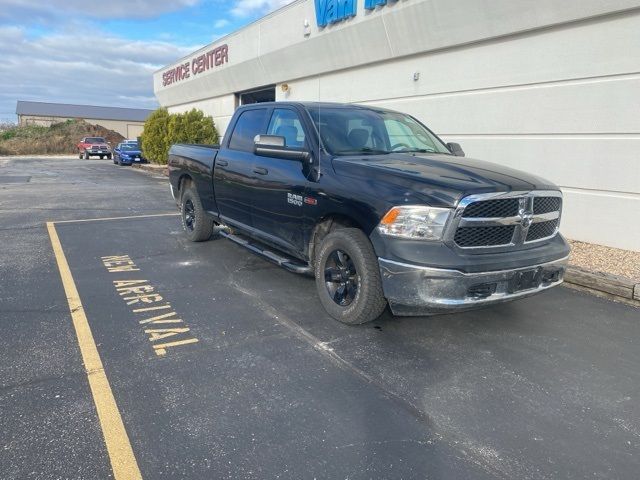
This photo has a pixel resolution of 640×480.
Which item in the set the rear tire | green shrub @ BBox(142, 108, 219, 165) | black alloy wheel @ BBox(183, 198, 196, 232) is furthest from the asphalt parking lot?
green shrub @ BBox(142, 108, 219, 165)

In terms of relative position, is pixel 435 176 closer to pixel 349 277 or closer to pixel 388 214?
pixel 388 214

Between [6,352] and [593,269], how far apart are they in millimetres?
6159

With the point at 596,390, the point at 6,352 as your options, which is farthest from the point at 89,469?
the point at 596,390

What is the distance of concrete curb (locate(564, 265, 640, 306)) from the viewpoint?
5.33 metres

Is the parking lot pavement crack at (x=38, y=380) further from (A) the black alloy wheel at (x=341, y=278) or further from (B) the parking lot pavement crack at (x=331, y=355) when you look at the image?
(A) the black alloy wheel at (x=341, y=278)

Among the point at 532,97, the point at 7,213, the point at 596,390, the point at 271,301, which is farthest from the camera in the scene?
the point at 7,213

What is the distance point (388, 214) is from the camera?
3.79 meters

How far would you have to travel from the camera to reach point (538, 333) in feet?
14.5

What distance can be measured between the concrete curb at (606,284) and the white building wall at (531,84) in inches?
69.6

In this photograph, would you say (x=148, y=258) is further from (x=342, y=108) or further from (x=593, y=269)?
(x=593, y=269)

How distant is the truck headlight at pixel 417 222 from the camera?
12.0ft

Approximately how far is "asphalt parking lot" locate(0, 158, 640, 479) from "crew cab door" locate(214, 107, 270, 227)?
87 cm

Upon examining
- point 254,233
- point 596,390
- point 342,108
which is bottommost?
point 596,390

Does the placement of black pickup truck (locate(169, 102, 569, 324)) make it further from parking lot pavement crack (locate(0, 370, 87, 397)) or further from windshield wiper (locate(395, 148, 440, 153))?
parking lot pavement crack (locate(0, 370, 87, 397))
